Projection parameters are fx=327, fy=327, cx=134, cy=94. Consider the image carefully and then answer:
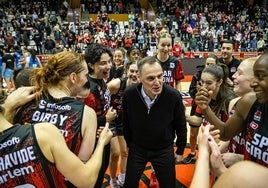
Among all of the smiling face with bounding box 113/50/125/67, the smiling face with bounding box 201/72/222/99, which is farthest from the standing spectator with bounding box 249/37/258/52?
the smiling face with bounding box 201/72/222/99

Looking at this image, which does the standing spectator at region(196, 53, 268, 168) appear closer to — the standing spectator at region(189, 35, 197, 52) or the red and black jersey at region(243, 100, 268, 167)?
the red and black jersey at region(243, 100, 268, 167)

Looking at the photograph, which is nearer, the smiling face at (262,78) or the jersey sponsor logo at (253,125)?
the smiling face at (262,78)

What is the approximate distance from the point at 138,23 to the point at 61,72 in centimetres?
2158

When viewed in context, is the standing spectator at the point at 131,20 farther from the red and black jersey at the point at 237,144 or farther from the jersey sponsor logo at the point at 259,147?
the jersey sponsor logo at the point at 259,147

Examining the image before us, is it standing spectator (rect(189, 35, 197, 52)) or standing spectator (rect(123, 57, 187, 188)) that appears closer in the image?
standing spectator (rect(123, 57, 187, 188))

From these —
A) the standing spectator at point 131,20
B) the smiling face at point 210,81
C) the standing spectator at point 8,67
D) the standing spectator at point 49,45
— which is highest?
the standing spectator at point 131,20

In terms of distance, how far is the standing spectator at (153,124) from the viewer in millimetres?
3420

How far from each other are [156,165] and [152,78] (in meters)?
0.92

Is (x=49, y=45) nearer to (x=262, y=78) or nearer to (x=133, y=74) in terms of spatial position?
(x=133, y=74)

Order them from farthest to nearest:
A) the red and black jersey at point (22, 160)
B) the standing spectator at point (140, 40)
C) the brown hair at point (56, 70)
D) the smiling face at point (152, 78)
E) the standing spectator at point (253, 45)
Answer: the standing spectator at point (253, 45)
the standing spectator at point (140, 40)
the smiling face at point (152, 78)
the brown hair at point (56, 70)
the red and black jersey at point (22, 160)

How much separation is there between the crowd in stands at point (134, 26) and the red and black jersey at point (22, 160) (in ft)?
51.5

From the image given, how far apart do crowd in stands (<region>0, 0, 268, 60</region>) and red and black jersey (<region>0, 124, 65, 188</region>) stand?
15.7 metres

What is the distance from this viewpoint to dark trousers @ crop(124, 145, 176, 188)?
135 inches

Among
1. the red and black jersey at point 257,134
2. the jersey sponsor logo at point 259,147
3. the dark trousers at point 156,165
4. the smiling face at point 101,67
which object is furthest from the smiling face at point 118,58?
the jersey sponsor logo at point 259,147
